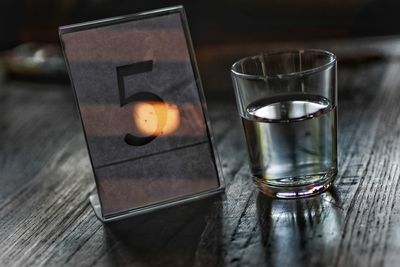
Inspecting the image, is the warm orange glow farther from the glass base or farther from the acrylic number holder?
the glass base

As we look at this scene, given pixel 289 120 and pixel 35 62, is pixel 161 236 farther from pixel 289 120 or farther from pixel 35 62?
pixel 35 62

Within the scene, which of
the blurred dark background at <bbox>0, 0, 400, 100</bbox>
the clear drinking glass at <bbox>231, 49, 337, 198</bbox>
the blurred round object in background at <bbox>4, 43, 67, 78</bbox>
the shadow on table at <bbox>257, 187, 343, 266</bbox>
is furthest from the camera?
the blurred dark background at <bbox>0, 0, 400, 100</bbox>

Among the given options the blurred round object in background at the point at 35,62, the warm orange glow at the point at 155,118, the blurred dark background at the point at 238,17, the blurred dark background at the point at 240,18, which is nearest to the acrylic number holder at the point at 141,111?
the warm orange glow at the point at 155,118

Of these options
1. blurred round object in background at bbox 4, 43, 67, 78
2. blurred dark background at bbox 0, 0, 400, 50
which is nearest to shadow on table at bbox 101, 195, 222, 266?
blurred round object in background at bbox 4, 43, 67, 78

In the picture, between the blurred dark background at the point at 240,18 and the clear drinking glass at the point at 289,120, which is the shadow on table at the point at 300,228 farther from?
the blurred dark background at the point at 240,18

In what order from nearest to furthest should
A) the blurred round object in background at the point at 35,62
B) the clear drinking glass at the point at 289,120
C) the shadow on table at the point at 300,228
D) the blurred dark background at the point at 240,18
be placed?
the shadow on table at the point at 300,228, the clear drinking glass at the point at 289,120, the blurred round object in background at the point at 35,62, the blurred dark background at the point at 240,18

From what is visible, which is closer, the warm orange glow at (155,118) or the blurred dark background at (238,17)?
the warm orange glow at (155,118)
